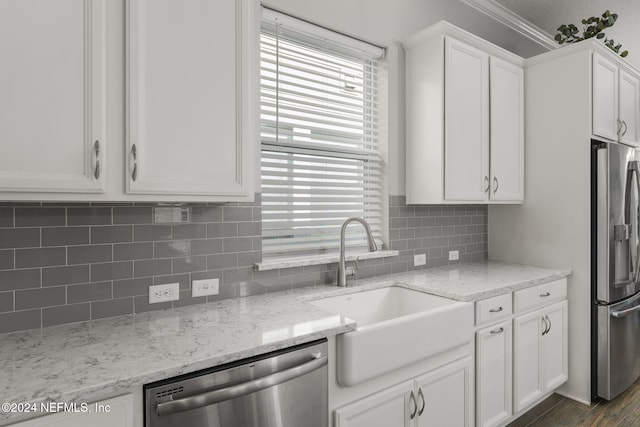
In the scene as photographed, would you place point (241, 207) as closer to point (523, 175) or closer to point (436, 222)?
point (436, 222)

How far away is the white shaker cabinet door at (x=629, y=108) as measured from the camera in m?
2.98

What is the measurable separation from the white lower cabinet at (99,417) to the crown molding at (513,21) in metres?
3.44

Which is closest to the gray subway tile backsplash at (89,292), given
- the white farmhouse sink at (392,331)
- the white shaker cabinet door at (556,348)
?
the white farmhouse sink at (392,331)

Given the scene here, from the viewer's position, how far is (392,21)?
101 inches

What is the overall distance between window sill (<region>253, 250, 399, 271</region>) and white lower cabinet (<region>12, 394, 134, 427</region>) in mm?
980

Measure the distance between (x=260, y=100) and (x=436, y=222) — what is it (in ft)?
5.28

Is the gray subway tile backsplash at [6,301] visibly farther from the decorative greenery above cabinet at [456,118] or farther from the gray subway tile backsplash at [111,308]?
the decorative greenery above cabinet at [456,118]

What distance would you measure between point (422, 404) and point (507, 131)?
2070 millimetres

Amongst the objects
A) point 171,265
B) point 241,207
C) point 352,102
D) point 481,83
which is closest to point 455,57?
point 481,83

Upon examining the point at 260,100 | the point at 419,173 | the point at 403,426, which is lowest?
the point at 403,426

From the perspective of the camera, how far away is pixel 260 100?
2.04 meters

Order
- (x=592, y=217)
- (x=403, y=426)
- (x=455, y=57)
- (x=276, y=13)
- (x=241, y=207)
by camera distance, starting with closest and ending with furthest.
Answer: (x=403, y=426), (x=241, y=207), (x=276, y=13), (x=455, y=57), (x=592, y=217)

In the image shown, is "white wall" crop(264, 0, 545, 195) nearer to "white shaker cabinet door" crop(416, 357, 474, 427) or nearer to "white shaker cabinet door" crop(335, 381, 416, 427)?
"white shaker cabinet door" crop(416, 357, 474, 427)

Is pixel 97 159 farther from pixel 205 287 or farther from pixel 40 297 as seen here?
pixel 205 287
